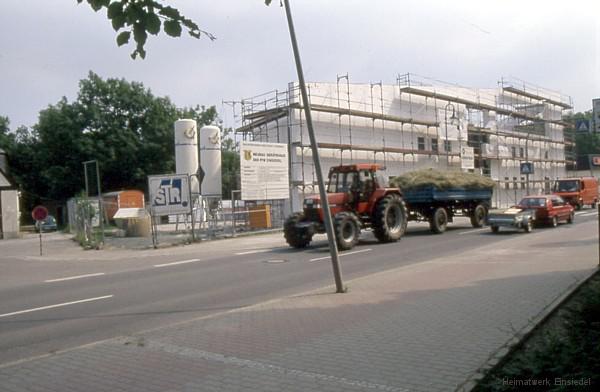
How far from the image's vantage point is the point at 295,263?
625 inches

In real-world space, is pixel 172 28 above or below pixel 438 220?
above

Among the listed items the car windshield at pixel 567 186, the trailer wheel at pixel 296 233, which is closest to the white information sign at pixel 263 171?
the trailer wheel at pixel 296 233

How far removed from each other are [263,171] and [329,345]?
22.9 metres

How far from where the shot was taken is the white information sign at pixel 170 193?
82.5 feet

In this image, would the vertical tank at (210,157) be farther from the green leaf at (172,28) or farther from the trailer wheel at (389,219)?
the green leaf at (172,28)

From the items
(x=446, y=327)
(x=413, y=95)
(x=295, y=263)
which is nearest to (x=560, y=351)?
(x=446, y=327)

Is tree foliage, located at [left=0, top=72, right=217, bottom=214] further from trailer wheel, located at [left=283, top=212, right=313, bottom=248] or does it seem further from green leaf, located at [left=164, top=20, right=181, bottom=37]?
green leaf, located at [left=164, top=20, right=181, bottom=37]

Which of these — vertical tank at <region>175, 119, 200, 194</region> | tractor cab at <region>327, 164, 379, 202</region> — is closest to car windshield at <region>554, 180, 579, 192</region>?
vertical tank at <region>175, 119, 200, 194</region>

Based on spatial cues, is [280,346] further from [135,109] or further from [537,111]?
[537,111]

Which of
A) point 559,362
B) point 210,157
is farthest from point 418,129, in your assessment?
point 559,362

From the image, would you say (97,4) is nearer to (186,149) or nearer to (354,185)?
(354,185)

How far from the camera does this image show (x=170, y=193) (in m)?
25.2

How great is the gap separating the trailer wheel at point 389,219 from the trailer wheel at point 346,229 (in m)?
1.69

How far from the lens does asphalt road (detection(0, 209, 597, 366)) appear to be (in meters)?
8.73
